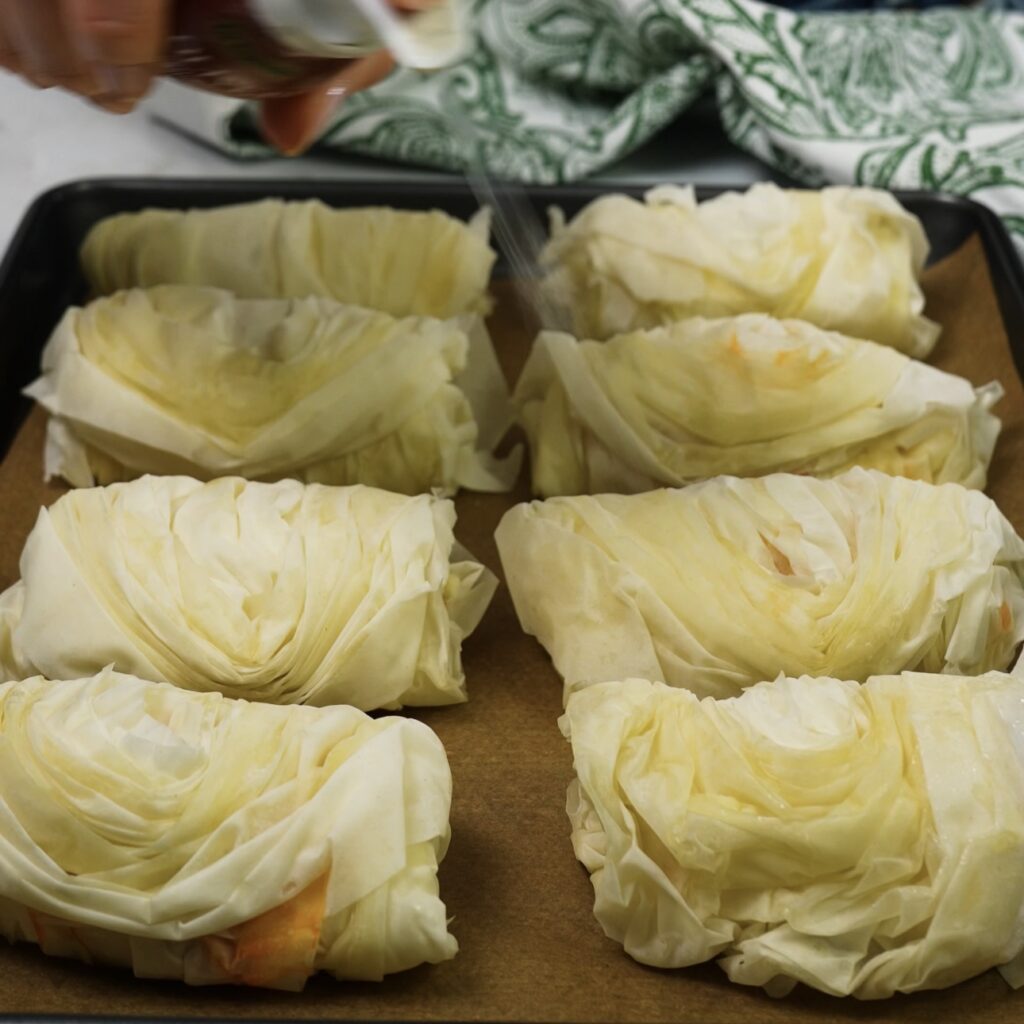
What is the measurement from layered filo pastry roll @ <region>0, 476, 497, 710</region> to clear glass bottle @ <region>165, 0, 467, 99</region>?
2.04 ft

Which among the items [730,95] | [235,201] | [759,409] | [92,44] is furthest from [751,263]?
[92,44]

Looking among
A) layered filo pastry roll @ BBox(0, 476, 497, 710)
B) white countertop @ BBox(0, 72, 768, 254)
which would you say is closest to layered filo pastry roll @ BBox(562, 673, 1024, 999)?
layered filo pastry roll @ BBox(0, 476, 497, 710)

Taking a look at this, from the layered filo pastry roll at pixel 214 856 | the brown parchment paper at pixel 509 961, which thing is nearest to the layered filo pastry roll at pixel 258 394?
the brown parchment paper at pixel 509 961

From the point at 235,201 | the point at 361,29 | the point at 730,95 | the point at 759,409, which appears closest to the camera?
the point at 361,29

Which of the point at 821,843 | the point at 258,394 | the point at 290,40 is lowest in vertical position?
the point at 821,843

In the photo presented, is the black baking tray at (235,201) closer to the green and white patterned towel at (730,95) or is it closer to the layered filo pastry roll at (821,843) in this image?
the green and white patterned towel at (730,95)

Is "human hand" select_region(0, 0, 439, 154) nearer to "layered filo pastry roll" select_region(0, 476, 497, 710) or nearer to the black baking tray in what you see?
"layered filo pastry roll" select_region(0, 476, 497, 710)

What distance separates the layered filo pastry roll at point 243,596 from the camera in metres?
2.01

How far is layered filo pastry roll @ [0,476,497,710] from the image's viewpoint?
2006 mm

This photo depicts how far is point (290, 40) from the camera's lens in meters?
1.60

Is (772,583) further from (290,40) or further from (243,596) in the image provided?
(290,40)

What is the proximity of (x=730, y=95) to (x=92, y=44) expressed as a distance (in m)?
1.90

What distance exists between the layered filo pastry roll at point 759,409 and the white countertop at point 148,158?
88 cm

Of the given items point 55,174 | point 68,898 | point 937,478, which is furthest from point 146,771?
point 55,174
